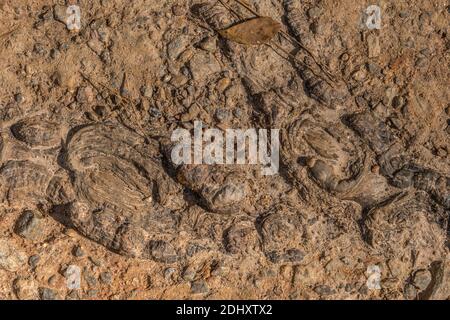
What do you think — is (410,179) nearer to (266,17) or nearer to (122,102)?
(266,17)

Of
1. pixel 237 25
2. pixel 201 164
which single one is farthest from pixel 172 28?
pixel 201 164

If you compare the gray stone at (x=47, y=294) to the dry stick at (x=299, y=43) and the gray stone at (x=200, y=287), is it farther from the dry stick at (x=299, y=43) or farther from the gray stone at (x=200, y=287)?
the dry stick at (x=299, y=43)

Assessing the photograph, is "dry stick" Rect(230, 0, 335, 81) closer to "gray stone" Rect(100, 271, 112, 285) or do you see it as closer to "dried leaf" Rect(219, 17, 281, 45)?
"dried leaf" Rect(219, 17, 281, 45)

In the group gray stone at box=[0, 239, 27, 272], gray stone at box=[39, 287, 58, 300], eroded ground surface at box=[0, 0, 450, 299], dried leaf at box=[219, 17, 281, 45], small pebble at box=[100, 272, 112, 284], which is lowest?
gray stone at box=[39, 287, 58, 300]

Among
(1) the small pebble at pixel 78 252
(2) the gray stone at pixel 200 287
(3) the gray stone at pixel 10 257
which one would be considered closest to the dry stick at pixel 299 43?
(2) the gray stone at pixel 200 287

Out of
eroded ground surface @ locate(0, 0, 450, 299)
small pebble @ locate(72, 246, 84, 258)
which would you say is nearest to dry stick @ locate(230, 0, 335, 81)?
eroded ground surface @ locate(0, 0, 450, 299)

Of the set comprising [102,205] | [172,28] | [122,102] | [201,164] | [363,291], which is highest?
[172,28]
